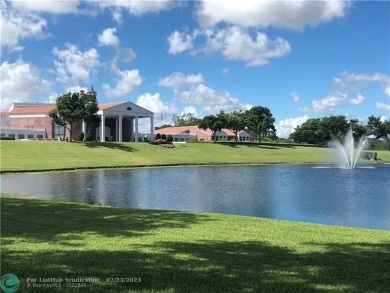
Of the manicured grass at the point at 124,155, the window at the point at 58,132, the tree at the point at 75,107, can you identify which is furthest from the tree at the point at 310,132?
the tree at the point at 75,107

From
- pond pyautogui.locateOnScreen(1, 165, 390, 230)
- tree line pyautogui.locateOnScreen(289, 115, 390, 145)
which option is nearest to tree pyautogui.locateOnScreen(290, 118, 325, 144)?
tree line pyautogui.locateOnScreen(289, 115, 390, 145)

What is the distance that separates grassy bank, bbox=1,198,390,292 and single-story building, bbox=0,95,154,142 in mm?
86175

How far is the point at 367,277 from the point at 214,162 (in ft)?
187

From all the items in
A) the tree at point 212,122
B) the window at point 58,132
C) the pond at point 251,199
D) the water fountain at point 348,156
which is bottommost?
the pond at point 251,199

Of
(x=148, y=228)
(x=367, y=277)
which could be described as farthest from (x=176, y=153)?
(x=367, y=277)

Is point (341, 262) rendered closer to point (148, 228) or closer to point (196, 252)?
point (196, 252)

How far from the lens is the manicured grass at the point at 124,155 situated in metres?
52.7

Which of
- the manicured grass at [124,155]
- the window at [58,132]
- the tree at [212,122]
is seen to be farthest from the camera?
the tree at [212,122]

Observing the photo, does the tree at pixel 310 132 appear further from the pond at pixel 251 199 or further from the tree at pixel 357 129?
the pond at pixel 251 199

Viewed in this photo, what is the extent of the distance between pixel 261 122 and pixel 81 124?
A: 6156 centimetres

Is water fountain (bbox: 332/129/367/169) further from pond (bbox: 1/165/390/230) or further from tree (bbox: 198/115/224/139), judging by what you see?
pond (bbox: 1/165/390/230)

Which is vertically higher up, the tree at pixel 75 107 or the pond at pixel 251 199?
the tree at pixel 75 107

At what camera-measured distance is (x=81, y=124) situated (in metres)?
97.0

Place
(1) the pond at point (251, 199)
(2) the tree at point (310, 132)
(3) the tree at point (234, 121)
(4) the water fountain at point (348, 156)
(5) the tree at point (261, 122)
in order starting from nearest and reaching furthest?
1. (1) the pond at point (251, 199)
2. (4) the water fountain at point (348, 156)
3. (3) the tree at point (234, 121)
4. (5) the tree at point (261, 122)
5. (2) the tree at point (310, 132)
